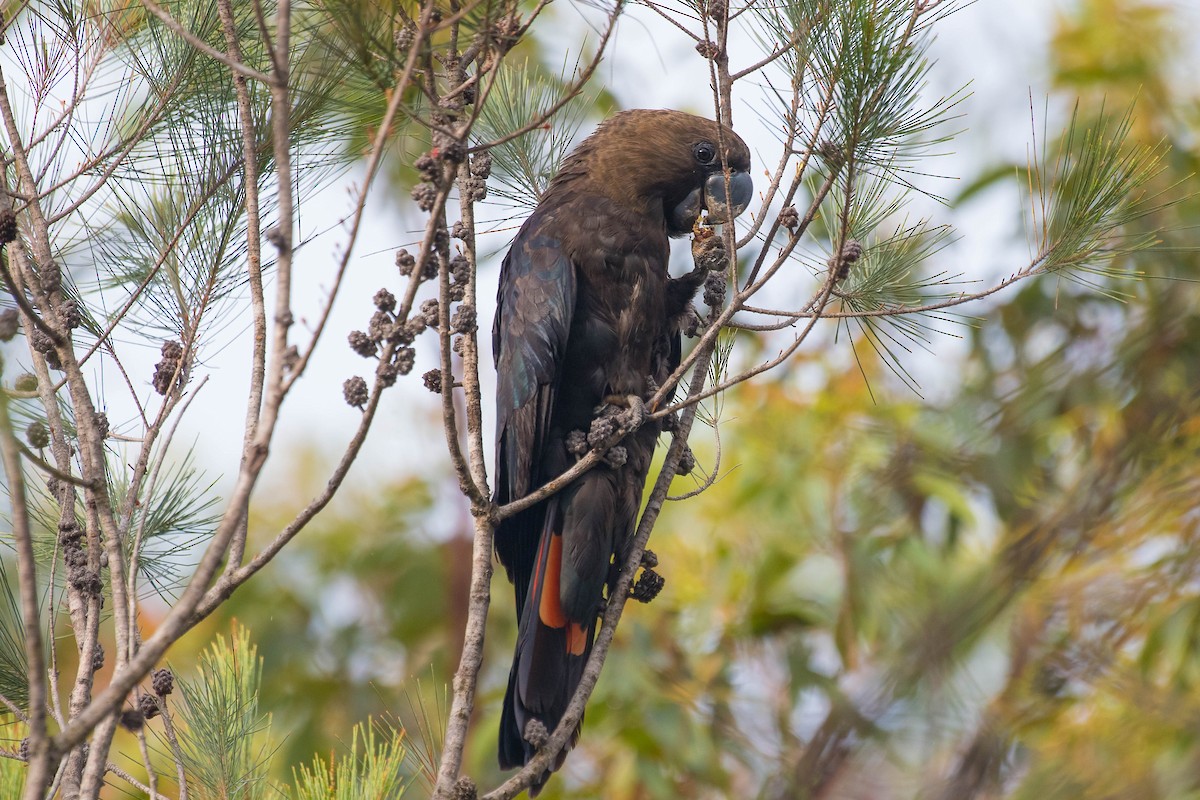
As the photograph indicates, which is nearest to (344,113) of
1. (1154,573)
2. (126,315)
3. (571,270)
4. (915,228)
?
(126,315)

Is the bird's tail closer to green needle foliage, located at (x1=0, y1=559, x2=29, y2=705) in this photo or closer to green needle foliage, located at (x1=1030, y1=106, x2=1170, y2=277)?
green needle foliage, located at (x1=0, y1=559, x2=29, y2=705)

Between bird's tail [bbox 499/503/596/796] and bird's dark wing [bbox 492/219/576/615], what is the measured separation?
5.8 inches

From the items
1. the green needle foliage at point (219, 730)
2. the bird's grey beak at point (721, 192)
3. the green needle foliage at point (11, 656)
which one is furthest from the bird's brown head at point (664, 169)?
the green needle foliage at point (11, 656)

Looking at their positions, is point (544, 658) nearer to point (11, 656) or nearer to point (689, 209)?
point (11, 656)

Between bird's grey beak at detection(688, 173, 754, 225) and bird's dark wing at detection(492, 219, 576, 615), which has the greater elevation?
bird's grey beak at detection(688, 173, 754, 225)

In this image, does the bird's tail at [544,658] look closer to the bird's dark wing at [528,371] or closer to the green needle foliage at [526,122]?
the bird's dark wing at [528,371]

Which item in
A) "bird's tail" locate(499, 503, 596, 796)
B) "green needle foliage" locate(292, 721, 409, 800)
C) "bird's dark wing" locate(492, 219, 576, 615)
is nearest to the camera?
"green needle foliage" locate(292, 721, 409, 800)

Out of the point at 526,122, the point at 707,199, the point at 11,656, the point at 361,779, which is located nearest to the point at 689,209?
the point at 707,199

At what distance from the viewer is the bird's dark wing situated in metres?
2.57

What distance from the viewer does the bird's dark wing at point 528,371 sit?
2.57 metres

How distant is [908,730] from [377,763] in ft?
2.91

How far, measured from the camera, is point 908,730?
1.66 metres

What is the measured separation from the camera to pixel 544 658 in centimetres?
250

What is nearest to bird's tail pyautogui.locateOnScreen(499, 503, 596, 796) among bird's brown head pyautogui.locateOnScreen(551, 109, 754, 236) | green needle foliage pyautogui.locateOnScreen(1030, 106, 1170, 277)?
bird's brown head pyautogui.locateOnScreen(551, 109, 754, 236)
